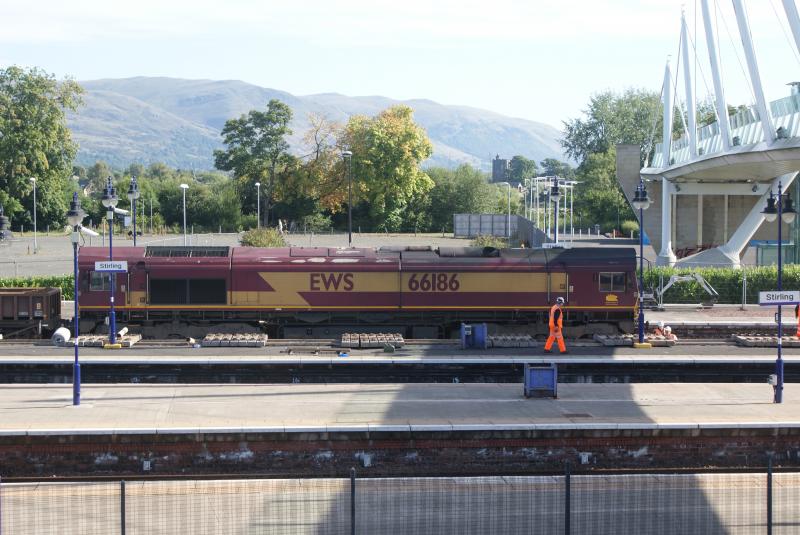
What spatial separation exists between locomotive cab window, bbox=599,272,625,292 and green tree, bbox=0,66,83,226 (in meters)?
67.3

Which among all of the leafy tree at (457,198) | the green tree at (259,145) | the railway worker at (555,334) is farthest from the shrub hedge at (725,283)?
the leafy tree at (457,198)

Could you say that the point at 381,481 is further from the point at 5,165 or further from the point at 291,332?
the point at 5,165

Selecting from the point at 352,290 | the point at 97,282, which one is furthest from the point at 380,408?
the point at 97,282

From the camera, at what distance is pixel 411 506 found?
14.8m

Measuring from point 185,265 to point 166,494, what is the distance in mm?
17096

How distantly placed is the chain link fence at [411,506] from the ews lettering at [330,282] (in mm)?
15833

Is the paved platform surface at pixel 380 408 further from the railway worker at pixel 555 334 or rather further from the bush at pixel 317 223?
the bush at pixel 317 223

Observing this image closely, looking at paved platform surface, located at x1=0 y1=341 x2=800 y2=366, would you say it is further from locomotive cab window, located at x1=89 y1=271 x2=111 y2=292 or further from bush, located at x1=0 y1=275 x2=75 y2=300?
bush, located at x1=0 y1=275 x2=75 y2=300

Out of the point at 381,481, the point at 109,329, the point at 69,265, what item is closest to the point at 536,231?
the point at 69,265

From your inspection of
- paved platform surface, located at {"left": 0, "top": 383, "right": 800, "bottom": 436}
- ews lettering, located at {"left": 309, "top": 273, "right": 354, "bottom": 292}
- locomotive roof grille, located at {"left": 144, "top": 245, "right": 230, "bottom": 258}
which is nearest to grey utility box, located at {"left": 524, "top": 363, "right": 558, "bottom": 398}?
paved platform surface, located at {"left": 0, "top": 383, "right": 800, "bottom": 436}

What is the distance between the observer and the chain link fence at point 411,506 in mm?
14055

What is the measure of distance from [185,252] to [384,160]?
52.9 meters

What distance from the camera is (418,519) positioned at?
14.3m

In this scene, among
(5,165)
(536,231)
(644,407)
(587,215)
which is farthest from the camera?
(587,215)
